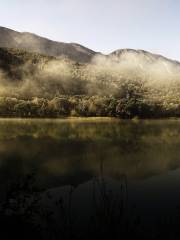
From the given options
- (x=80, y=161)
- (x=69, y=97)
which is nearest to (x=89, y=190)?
(x=80, y=161)

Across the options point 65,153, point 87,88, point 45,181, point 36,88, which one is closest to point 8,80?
point 36,88

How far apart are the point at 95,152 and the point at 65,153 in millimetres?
3493

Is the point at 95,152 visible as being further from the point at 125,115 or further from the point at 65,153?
the point at 125,115

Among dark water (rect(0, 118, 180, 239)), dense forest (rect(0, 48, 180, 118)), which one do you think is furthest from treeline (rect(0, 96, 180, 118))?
dark water (rect(0, 118, 180, 239))

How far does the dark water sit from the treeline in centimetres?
6821

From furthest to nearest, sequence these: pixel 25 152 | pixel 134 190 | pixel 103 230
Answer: pixel 25 152
pixel 134 190
pixel 103 230

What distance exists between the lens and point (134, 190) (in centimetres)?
1880

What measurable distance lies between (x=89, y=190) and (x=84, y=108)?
10335cm

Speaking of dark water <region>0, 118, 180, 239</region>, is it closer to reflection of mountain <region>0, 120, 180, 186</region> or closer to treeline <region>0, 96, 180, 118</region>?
reflection of mountain <region>0, 120, 180, 186</region>

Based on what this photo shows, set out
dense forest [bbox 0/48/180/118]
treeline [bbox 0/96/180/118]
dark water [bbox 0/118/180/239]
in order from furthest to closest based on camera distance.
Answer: dense forest [bbox 0/48/180/118]
treeline [bbox 0/96/180/118]
dark water [bbox 0/118/180/239]

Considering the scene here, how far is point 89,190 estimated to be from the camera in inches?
736

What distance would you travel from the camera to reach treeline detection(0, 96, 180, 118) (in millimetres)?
113688

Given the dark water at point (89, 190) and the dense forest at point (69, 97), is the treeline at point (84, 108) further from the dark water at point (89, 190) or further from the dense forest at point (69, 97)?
the dark water at point (89, 190)

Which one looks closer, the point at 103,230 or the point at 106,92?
the point at 103,230
